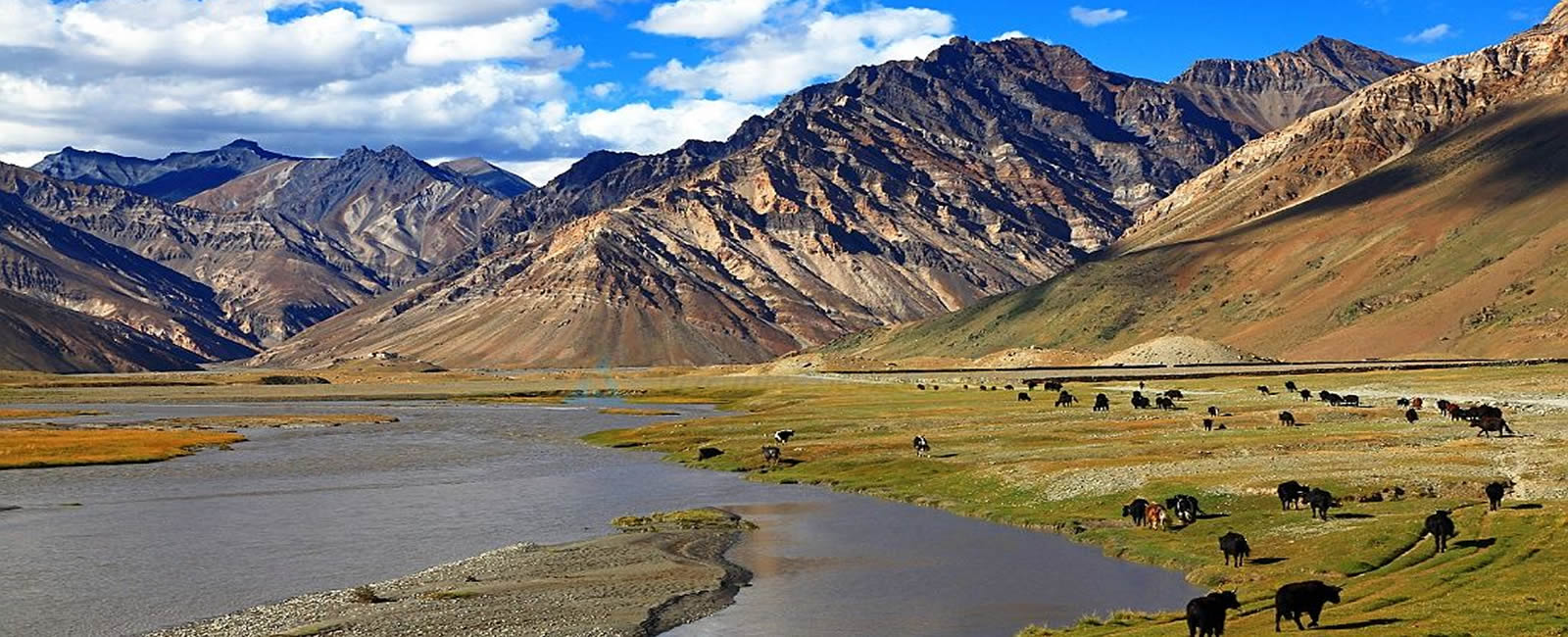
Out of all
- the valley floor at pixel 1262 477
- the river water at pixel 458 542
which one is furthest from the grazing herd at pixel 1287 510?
the river water at pixel 458 542

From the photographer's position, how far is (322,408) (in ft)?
652

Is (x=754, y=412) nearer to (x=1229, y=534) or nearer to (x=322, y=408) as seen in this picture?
(x=322, y=408)

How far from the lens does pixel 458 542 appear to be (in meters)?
58.6

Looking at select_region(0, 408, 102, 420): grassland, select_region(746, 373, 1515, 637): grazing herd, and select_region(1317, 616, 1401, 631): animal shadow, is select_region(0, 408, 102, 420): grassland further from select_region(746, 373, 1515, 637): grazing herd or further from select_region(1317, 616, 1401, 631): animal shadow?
select_region(1317, 616, 1401, 631): animal shadow

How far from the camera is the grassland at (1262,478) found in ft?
116

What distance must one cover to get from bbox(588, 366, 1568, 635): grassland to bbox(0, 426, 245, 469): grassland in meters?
36.0

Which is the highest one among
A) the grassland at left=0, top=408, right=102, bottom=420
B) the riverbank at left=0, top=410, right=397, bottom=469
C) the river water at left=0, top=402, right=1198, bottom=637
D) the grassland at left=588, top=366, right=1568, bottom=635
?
the grassland at left=588, top=366, right=1568, bottom=635

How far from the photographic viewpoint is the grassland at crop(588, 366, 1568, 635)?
35.4m

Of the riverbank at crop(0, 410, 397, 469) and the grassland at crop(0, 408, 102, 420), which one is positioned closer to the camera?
the riverbank at crop(0, 410, 397, 469)

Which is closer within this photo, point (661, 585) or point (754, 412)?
point (661, 585)

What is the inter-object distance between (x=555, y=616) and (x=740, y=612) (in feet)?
18.5

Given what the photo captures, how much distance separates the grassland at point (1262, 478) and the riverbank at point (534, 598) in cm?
1286

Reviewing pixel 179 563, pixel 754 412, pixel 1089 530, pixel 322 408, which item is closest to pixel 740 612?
pixel 1089 530

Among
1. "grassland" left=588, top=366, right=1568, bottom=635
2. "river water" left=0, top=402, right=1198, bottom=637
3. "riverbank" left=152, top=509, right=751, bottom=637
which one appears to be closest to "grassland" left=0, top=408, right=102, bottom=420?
"river water" left=0, top=402, right=1198, bottom=637
